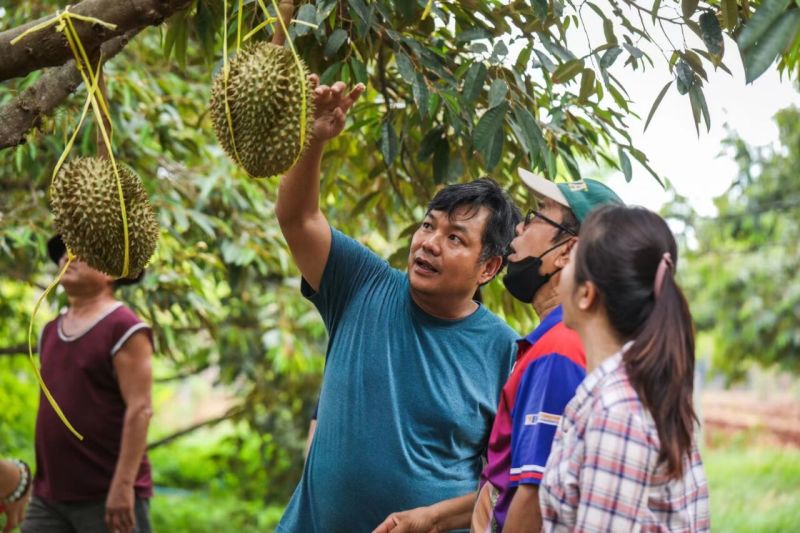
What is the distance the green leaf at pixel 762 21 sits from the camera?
1.50 metres

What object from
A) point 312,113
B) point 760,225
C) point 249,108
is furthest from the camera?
point 760,225

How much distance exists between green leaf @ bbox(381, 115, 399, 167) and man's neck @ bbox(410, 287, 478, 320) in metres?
0.42

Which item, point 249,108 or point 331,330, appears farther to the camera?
point 331,330

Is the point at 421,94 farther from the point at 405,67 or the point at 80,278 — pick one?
the point at 80,278

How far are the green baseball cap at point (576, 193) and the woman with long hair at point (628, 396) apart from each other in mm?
414

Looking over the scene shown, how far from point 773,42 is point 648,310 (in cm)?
48

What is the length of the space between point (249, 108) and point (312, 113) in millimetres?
154

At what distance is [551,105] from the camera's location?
2.75 m

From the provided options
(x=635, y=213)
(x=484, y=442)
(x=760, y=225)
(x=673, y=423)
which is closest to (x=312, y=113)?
(x=635, y=213)

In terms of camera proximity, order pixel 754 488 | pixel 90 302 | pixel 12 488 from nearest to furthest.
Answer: pixel 12 488
pixel 90 302
pixel 754 488

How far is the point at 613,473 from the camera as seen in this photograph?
1.52 m

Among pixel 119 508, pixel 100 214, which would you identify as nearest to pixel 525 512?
pixel 100 214

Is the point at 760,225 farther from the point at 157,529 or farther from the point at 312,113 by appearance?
the point at 312,113

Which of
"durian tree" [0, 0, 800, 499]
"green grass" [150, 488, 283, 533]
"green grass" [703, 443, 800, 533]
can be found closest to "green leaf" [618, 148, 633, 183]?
"durian tree" [0, 0, 800, 499]
